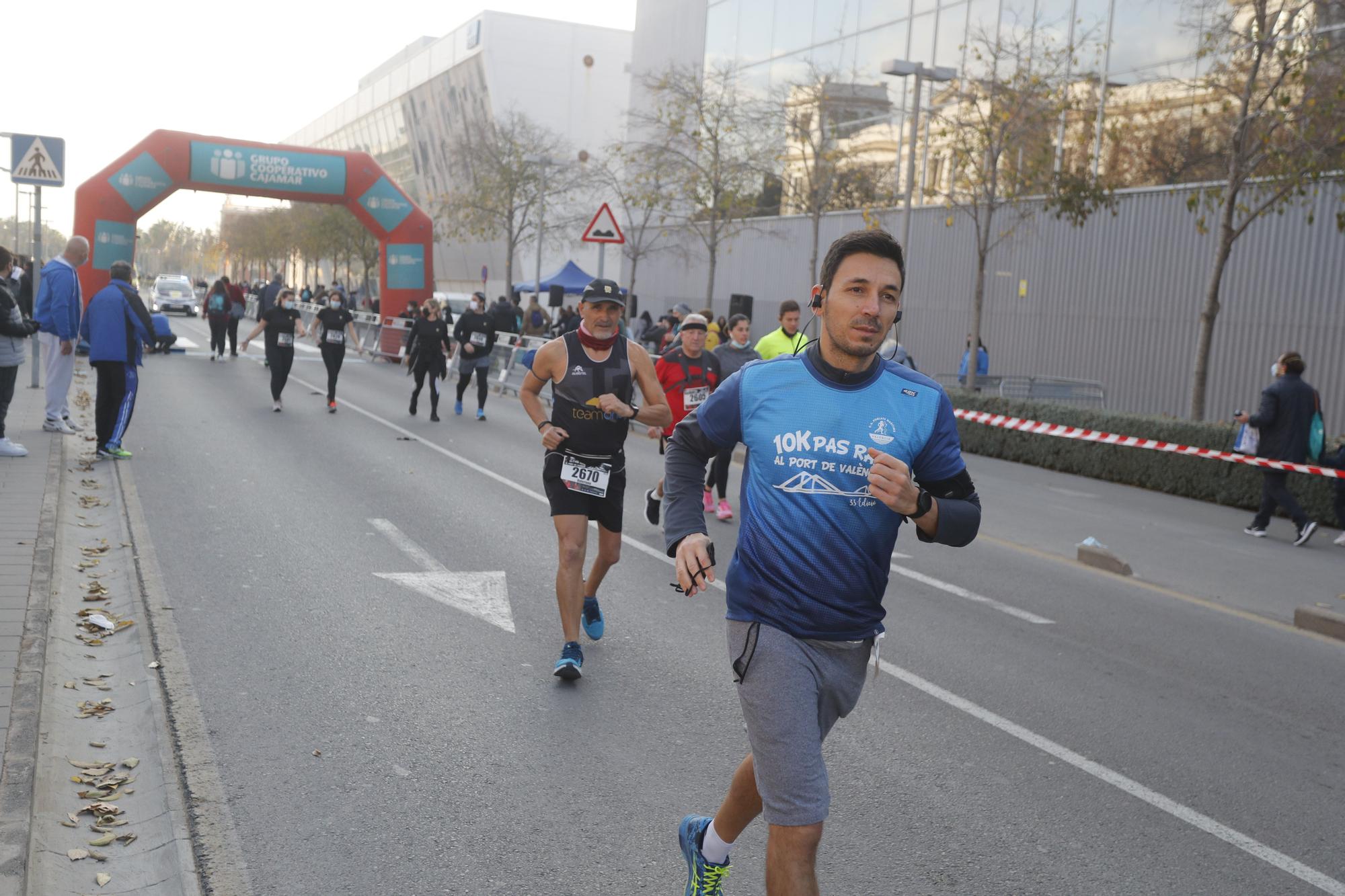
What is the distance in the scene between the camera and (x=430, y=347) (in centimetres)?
1905

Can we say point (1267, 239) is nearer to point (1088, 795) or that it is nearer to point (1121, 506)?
point (1121, 506)

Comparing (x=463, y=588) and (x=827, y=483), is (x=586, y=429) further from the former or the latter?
(x=827, y=483)

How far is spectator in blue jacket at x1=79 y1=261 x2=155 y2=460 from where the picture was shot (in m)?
12.2

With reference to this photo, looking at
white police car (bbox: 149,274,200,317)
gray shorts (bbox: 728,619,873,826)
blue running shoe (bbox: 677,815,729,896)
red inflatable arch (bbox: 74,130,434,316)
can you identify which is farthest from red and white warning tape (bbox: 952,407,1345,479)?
white police car (bbox: 149,274,200,317)

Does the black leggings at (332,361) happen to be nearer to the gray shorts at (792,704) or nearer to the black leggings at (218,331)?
the black leggings at (218,331)

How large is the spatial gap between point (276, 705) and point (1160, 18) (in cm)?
2441

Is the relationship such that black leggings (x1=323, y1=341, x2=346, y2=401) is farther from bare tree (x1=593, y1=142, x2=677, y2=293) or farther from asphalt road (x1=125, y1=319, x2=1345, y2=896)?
bare tree (x1=593, y1=142, x2=677, y2=293)

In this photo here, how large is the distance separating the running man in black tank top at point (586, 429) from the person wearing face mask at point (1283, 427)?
8250 millimetres

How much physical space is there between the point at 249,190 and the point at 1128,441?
26029 millimetres

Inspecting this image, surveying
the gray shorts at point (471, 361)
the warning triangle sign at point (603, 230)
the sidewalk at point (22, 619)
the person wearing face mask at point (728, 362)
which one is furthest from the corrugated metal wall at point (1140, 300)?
the sidewalk at point (22, 619)

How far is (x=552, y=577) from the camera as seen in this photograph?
336 inches

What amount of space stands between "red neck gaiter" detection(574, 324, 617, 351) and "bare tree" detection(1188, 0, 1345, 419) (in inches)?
447

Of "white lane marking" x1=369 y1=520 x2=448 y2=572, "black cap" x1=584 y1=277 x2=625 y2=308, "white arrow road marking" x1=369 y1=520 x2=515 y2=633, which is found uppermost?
"black cap" x1=584 y1=277 x2=625 y2=308

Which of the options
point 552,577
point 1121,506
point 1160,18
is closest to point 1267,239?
point 1160,18
